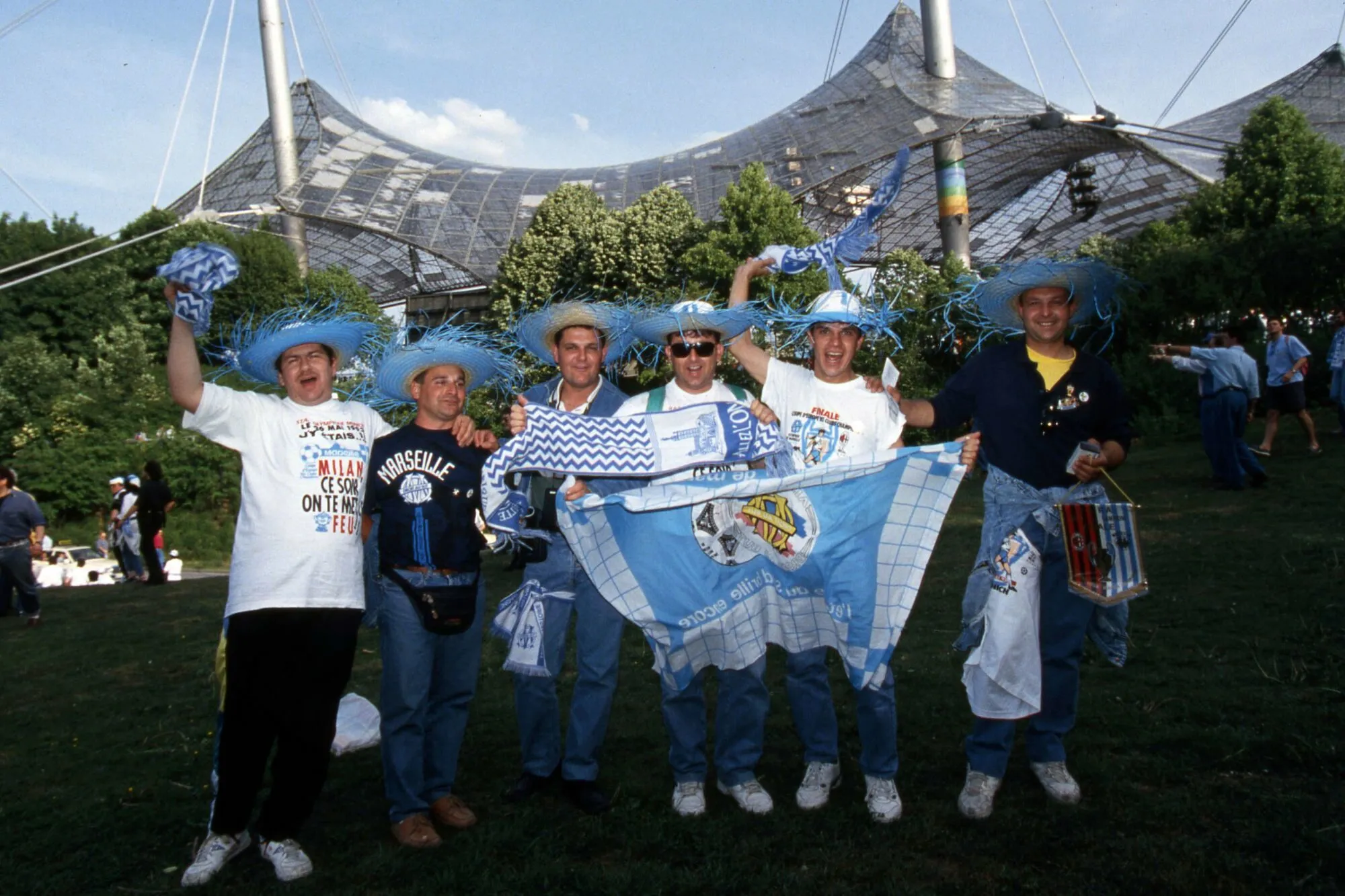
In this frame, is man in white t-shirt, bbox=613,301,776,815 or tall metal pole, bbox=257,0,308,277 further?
tall metal pole, bbox=257,0,308,277

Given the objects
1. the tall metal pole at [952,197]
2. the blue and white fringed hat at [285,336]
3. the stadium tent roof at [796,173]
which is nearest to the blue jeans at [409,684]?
the blue and white fringed hat at [285,336]

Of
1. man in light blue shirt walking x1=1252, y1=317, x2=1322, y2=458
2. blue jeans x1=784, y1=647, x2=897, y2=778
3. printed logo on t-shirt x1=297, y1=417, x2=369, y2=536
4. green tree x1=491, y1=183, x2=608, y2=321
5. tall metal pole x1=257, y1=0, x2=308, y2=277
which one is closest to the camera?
printed logo on t-shirt x1=297, y1=417, x2=369, y2=536

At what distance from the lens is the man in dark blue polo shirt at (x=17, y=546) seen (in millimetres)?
11328

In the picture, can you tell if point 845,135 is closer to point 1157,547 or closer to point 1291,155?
point 1291,155

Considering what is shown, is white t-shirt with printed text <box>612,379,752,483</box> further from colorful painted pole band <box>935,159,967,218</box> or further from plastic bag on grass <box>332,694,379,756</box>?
colorful painted pole band <box>935,159,967,218</box>

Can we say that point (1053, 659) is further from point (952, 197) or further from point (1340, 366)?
point (952, 197)

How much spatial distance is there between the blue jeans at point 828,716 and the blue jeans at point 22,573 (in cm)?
1011

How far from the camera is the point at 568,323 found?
461 cm

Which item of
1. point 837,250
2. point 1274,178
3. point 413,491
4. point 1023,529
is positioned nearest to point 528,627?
point 413,491

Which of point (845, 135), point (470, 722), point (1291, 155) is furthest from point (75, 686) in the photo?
point (845, 135)

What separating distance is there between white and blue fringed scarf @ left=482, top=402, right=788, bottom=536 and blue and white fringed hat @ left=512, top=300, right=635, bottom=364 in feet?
1.62

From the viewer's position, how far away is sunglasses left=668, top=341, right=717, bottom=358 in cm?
438

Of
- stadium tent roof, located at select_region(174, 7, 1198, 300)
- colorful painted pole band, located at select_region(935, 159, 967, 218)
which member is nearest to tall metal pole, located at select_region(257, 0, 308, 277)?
stadium tent roof, located at select_region(174, 7, 1198, 300)

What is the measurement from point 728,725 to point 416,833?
126 cm
